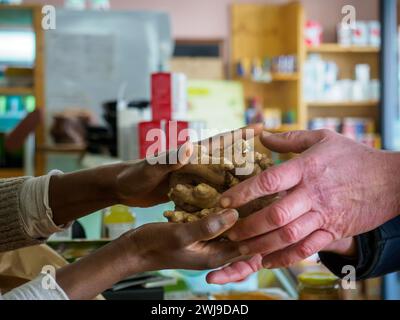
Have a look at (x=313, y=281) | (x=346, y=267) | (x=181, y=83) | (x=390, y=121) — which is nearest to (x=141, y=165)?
(x=346, y=267)

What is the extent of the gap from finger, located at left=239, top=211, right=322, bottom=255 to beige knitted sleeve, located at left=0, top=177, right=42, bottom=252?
1.41ft

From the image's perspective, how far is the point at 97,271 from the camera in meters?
0.87

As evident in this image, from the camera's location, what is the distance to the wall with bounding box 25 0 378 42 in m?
5.50

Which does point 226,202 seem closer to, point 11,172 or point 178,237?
point 178,237

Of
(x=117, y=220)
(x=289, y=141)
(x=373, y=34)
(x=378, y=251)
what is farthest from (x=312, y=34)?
(x=289, y=141)

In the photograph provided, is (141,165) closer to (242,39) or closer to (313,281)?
(313,281)

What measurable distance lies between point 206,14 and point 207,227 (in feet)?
16.4

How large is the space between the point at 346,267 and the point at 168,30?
3607 millimetres

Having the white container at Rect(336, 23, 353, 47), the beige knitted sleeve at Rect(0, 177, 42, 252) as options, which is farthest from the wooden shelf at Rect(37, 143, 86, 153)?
the white container at Rect(336, 23, 353, 47)

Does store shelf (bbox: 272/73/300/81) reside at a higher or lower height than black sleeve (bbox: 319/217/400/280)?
higher

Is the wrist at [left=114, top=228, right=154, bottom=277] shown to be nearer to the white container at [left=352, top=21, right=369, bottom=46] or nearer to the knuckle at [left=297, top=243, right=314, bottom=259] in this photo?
the knuckle at [left=297, top=243, right=314, bottom=259]

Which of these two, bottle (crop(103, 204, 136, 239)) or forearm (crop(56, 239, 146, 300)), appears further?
Result: bottle (crop(103, 204, 136, 239))

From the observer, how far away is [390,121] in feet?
9.65
